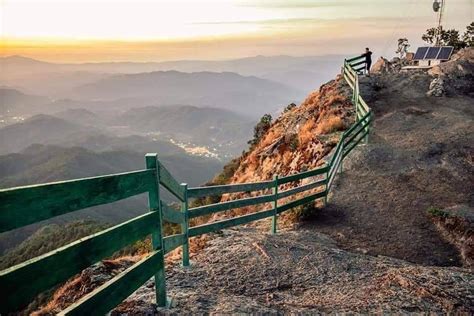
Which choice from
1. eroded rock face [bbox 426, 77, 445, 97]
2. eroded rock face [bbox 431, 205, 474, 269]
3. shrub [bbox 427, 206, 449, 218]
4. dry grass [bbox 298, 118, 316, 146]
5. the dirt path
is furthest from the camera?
eroded rock face [bbox 426, 77, 445, 97]

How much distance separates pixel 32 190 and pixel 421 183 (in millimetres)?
12281

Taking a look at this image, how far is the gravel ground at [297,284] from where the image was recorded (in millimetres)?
4988

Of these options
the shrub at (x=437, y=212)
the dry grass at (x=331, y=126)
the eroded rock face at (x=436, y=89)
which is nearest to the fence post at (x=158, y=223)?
the shrub at (x=437, y=212)

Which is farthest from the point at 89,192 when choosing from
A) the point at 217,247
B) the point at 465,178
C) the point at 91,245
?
the point at 465,178

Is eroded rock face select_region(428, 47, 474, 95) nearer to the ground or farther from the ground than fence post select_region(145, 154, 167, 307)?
farther from the ground

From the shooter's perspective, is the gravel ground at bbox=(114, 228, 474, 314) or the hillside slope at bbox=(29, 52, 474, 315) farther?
the hillside slope at bbox=(29, 52, 474, 315)

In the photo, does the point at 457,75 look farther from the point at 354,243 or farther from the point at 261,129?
the point at 354,243

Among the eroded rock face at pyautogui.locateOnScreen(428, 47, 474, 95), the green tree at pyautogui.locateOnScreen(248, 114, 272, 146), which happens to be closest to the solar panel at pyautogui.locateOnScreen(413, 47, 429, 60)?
the eroded rock face at pyautogui.locateOnScreen(428, 47, 474, 95)

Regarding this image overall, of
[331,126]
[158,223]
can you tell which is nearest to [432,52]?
[331,126]

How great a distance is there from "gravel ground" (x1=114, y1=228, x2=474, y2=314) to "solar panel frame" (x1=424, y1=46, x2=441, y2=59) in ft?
137

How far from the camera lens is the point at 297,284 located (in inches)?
235

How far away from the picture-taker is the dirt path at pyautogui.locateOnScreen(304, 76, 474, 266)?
9.12 metres

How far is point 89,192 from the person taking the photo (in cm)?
322

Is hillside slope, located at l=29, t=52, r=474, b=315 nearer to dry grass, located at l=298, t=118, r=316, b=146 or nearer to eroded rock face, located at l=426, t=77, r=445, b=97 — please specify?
dry grass, located at l=298, t=118, r=316, b=146
